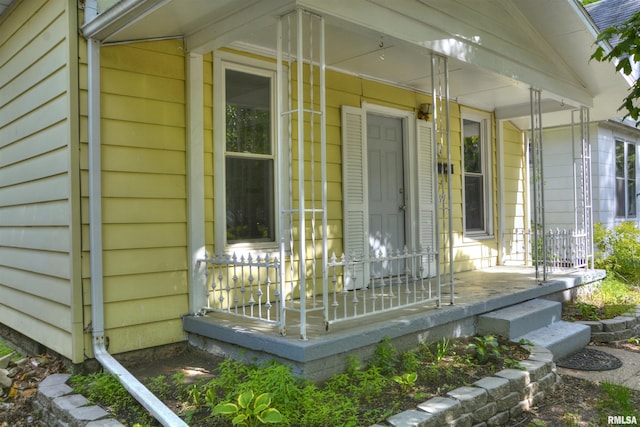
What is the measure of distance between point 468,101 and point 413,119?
1.30 m

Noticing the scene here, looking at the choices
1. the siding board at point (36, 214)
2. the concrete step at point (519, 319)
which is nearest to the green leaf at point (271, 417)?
the siding board at point (36, 214)

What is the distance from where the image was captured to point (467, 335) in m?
4.84

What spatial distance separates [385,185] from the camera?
6344 mm

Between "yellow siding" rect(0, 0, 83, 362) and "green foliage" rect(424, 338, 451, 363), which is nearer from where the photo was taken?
"yellow siding" rect(0, 0, 83, 362)

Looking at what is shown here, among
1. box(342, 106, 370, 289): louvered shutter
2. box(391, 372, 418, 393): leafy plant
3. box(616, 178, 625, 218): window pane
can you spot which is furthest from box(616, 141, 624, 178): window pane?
box(391, 372, 418, 393): leafy plant

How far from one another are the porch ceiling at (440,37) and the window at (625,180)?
3.09 metres

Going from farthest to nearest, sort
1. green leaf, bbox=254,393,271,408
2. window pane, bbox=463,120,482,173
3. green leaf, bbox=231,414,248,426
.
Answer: window pane, bbox=463,120,482,173 < green leaf, bbox=254,393,271,408 < green leaf, bbox=231,414,248,426

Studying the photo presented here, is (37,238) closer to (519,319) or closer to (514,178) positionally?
(519,319)

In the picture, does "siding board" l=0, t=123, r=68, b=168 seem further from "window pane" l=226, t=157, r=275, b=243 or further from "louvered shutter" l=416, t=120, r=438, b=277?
"louvered shutter" l=416, t=120, r=438, b=277

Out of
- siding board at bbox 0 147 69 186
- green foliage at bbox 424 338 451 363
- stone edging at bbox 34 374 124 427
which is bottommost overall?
stone edging at bbox 34 374 124 427

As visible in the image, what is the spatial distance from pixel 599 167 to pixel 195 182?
338 inches

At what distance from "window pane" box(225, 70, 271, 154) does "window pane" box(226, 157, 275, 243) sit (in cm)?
15

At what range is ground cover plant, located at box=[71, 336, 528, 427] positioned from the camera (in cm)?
292

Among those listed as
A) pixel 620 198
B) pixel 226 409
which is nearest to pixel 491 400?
pixel 226 409
